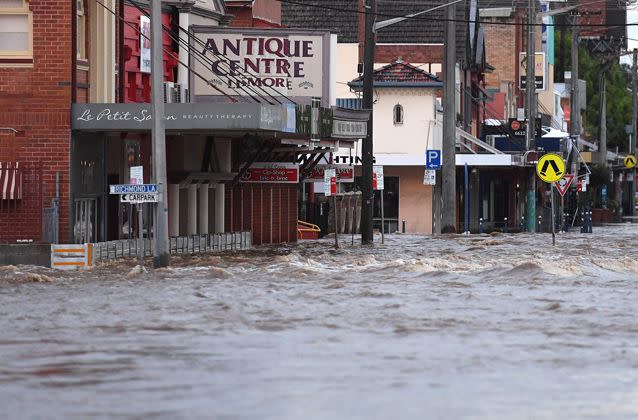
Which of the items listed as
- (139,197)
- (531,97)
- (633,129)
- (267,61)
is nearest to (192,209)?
(267,61)

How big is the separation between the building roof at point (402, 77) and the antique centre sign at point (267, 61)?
2249 cm

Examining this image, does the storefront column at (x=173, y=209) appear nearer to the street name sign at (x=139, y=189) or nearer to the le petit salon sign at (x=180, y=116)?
the le petit salon sign at (x=180, y=116)

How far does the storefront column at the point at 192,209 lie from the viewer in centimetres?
4288

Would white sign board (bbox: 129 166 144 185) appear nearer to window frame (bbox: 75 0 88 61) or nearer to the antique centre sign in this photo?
window frame (bbox: 75 0 88 61)

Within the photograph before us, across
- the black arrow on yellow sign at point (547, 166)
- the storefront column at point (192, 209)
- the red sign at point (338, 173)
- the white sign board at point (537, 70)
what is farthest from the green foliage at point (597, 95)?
the storefront column at point (192, 209)

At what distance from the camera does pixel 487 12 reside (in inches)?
3469

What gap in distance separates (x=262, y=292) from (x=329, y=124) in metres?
16.3

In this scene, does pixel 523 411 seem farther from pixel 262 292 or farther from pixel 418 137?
pixel 418 137

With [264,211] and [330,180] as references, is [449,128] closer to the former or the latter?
[264,211]

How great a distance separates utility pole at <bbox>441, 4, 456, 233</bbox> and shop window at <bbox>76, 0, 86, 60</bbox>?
16.8 metres

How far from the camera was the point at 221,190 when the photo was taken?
45625mm

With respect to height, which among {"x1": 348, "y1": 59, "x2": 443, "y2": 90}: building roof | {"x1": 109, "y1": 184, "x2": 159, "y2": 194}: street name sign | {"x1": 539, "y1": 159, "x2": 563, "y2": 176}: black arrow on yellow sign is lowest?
{"x1": 109, "y1": 184, "x2": 159, "y2": 194}: street name sign

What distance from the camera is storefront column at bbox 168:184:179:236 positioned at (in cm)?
4144

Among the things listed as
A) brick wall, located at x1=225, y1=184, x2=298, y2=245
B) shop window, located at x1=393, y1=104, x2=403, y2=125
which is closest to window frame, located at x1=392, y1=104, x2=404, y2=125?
shop window, located at x1=393, y1=104, x2=403, y2=125
